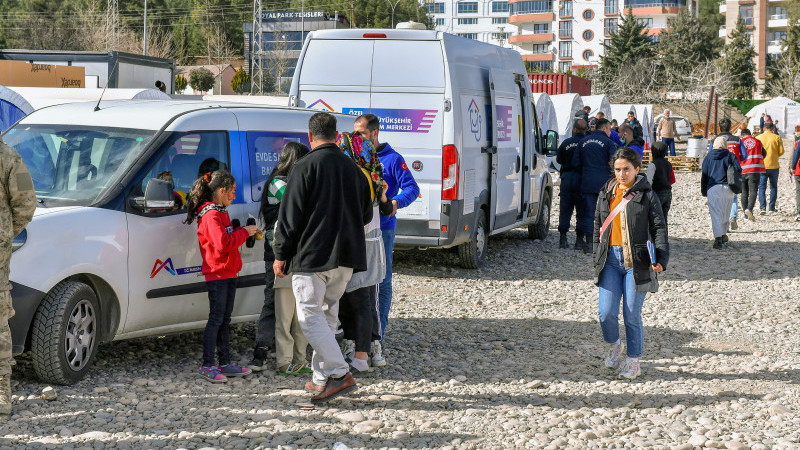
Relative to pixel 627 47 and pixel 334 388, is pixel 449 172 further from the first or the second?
pixel 627 47

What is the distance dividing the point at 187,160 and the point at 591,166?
8.24 m

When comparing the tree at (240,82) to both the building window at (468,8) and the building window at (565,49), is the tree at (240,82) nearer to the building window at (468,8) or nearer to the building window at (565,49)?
the building window at (565,49)

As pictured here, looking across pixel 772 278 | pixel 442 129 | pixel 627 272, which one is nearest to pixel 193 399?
pixel 627 272

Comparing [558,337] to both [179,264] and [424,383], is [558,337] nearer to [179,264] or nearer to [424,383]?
[424,383]

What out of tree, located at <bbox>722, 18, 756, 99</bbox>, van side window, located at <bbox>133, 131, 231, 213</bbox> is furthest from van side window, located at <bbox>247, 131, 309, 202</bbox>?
tree, located at <bbox>722, 18, 756, 99</bbox>

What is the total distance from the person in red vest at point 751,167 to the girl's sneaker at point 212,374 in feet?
49.3

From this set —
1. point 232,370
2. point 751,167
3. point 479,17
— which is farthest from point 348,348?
point 479,17

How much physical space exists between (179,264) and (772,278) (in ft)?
28.0

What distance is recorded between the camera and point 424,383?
7020 millimetres

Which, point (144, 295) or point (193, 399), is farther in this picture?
point (144, 295)

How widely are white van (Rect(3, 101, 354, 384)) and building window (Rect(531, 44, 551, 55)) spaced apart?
128 metres

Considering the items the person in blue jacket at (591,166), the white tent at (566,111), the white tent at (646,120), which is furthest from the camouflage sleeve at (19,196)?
the white tent at (646,120)

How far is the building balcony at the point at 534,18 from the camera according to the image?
12988cm

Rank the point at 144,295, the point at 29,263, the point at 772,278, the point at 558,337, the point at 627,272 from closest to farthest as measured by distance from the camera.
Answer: the point at 29,263, the point at 144,295, the point at 627,272, the point at 558,337, the point at 772,278
